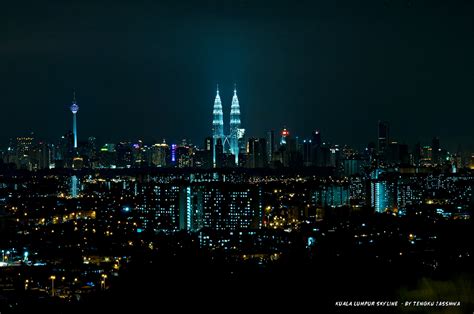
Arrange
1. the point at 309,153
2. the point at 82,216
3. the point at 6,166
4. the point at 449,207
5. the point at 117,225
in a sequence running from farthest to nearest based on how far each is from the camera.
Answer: the point at 6,166 < the point at 309,153 < the point at 82,216 < the point at 449,207 < the point at 117,225

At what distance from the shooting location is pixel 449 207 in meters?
25.8

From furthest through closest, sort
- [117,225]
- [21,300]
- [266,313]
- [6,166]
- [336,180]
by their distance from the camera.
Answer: [6,166] < [336,180] < [117,225] < [21,300] < [266,313]

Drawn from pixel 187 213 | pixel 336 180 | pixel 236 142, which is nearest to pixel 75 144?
pixel 236 142

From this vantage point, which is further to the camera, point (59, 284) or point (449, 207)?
point (449, 207)

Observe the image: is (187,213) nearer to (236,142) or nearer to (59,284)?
(59,284)

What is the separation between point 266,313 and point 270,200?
2077cm

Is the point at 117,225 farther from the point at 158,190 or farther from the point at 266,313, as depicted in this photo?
the point at 266,313

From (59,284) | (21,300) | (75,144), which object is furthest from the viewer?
(75,144)

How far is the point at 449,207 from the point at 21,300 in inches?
694

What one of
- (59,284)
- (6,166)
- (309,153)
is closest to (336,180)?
(309,153)

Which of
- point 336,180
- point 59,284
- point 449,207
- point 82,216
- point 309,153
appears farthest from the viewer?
point 309,153

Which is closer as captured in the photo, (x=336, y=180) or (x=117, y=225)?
(x=117, y=225)

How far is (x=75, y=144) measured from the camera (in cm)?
5297


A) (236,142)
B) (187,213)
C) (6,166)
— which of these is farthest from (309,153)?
(187,213)
